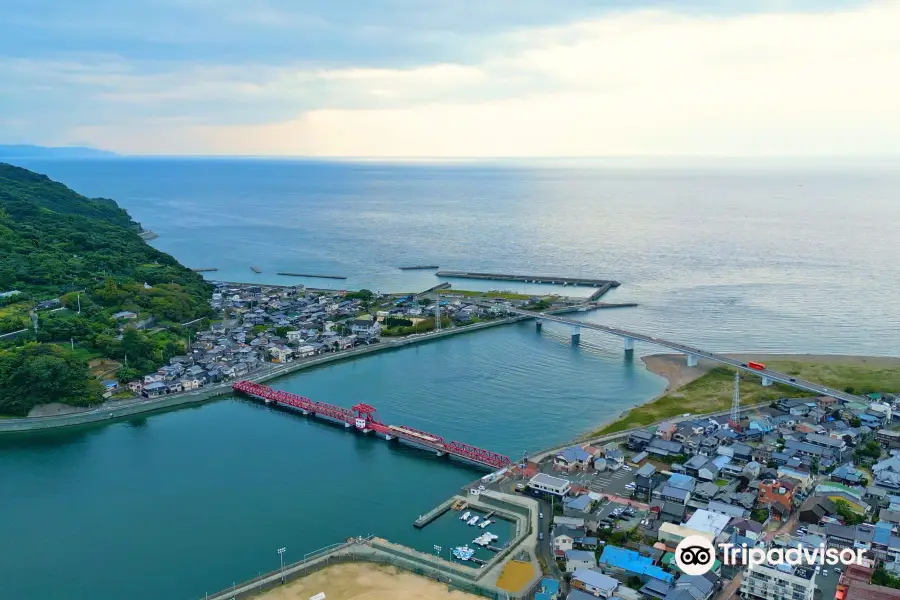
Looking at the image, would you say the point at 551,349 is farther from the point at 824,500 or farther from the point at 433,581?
the point at 433,581

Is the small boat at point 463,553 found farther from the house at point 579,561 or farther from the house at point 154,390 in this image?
the house at point 154,390

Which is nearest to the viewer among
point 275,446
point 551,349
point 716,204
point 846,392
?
point 275,446

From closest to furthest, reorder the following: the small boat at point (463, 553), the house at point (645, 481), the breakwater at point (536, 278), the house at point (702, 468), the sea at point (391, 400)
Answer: the small boat at point (463, 553)
the sea at point (391, 400)
the house at point (645, 481)
the house at point (702, 468)
the breakwater at point (536, 278)

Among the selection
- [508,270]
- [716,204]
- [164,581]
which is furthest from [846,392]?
[716,204]

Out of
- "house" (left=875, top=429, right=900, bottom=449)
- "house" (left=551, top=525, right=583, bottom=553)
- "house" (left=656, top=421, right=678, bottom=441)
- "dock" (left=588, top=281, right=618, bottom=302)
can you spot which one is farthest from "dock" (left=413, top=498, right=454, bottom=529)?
"dock" (left=588, top=281, right=618, bottom=302)

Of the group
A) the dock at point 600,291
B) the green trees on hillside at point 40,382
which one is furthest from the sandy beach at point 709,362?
the green trees on hillside at point 40,382

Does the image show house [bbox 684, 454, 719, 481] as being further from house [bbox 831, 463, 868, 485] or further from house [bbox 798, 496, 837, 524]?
house [bbox 831, 463, 868, 485]
